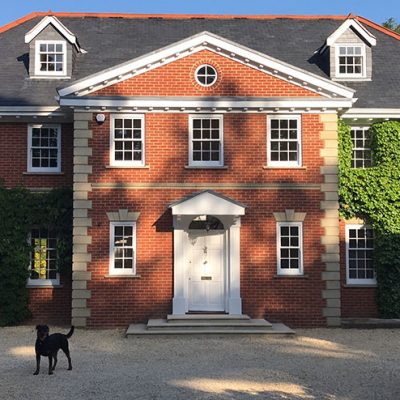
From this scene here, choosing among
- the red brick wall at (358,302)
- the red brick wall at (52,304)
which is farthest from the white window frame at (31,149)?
the red brick wall at (358,302)

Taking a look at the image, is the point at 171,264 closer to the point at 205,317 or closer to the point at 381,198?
the point at 205,317

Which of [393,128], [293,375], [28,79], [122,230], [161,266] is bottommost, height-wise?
[293,375]

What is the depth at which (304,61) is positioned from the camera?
64.7ft

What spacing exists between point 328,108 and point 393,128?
8.07 feet

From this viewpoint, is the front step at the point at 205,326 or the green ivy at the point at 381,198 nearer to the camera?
the front step at the point at 205,326

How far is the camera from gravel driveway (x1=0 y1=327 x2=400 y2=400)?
912cm

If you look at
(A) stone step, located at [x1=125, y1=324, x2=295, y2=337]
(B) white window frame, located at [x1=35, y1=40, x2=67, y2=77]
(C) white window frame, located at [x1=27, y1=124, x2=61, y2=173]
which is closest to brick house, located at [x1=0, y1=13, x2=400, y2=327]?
(C) white window frame, located at [x1=27, y1=124, x2=61, y2=173]

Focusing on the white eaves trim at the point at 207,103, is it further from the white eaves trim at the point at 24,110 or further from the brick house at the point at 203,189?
the white eaves trim at the point at 24,110

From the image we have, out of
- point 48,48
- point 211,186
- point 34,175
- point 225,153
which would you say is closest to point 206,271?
point 211,186

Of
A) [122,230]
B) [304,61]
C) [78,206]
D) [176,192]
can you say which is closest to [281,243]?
[176,192]

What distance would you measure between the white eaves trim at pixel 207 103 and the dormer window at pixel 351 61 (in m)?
3.35

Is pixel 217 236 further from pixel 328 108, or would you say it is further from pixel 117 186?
pixel 328 108

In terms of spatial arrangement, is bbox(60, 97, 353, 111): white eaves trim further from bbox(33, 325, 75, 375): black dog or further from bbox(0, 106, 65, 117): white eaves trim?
bbox(33, 325, 75, 375): black dog

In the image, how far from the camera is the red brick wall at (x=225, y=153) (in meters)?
16.1
